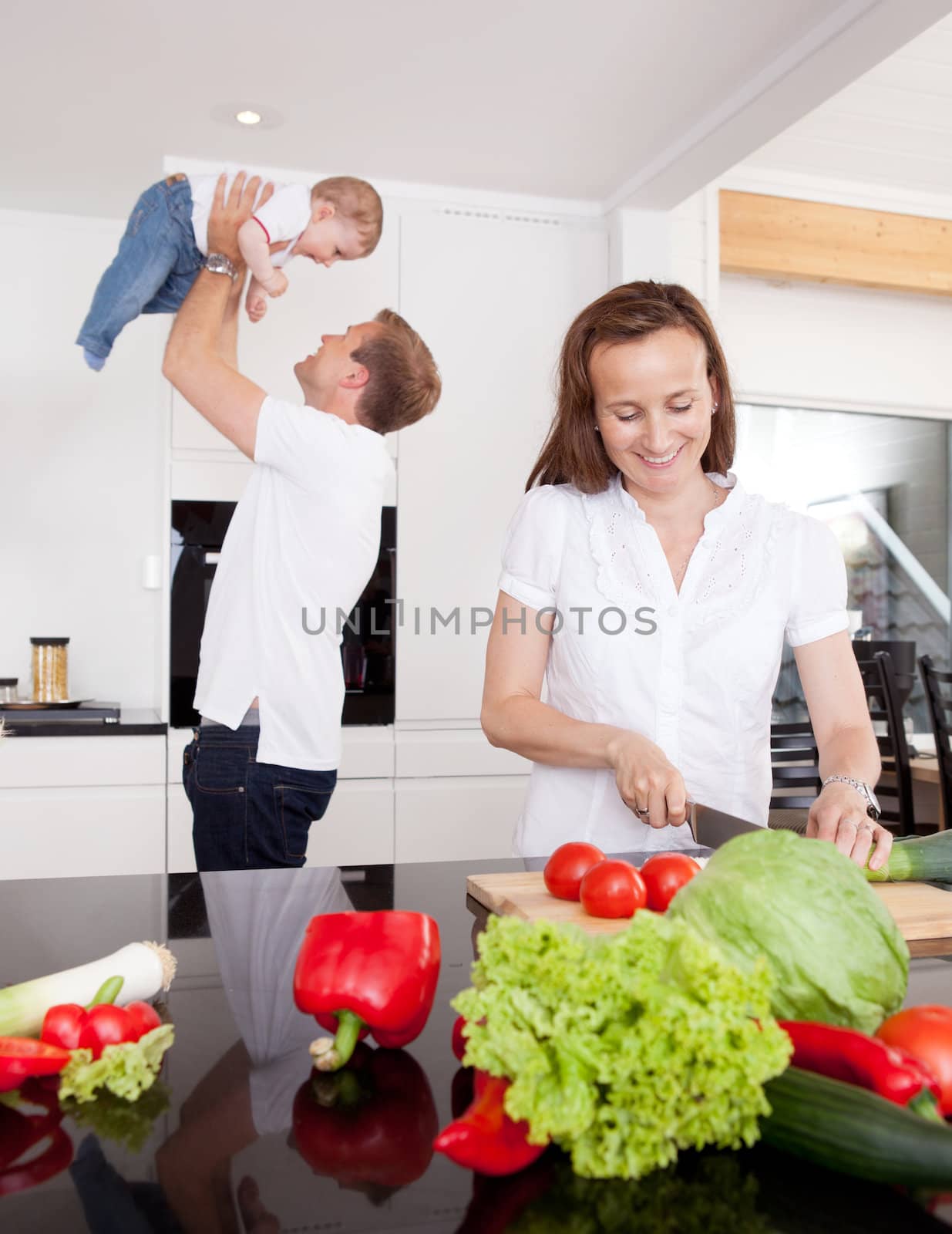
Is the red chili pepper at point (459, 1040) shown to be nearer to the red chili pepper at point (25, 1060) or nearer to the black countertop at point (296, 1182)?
the black countertop at point (296, 1182)

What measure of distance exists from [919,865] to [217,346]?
184 cm

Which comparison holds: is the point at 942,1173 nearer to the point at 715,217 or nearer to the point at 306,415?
the point at 306,415

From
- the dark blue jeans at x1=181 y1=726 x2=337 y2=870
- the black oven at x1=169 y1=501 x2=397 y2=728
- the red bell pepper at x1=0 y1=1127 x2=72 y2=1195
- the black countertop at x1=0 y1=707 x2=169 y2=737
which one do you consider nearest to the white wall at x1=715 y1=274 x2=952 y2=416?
the black oven at x1=169 y1=501 x2=397 y2=728

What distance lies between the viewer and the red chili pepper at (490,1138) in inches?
21.6

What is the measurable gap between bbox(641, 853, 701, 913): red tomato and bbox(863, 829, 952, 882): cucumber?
287mm

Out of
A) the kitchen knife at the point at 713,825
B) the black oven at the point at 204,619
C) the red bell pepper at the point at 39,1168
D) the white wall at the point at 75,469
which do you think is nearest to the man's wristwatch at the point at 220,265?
the black oven at the point at 204,619

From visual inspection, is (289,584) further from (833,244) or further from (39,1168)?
(833,244)

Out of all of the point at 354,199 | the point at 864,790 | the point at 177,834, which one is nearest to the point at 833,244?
the point at 354,199

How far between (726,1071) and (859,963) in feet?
0.59

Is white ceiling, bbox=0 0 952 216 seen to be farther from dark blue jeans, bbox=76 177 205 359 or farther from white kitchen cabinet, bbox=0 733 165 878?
white kitchen cabinet, bbox=0 733 165 878

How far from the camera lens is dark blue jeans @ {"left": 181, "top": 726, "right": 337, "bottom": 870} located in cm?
197

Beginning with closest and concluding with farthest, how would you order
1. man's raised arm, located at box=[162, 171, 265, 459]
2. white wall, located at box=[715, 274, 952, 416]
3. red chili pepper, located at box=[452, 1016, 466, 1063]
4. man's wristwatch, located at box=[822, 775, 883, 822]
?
red chili pepper, located at box=[452, 1016, 466, 1063] → man's wristwatch, located at box=[822, 775, 883, 822] → man's raised arm, located at box=[162, 171, 265, 459] → white wall, located at box=[715, 274, 952, 416]

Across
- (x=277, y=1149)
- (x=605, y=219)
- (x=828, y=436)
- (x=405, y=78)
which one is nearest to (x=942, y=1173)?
(x=277, y=1149)

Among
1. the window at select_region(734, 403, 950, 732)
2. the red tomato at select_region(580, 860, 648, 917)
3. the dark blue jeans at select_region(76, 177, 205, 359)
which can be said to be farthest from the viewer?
the window at select_region(734, 403, 950, 732)
